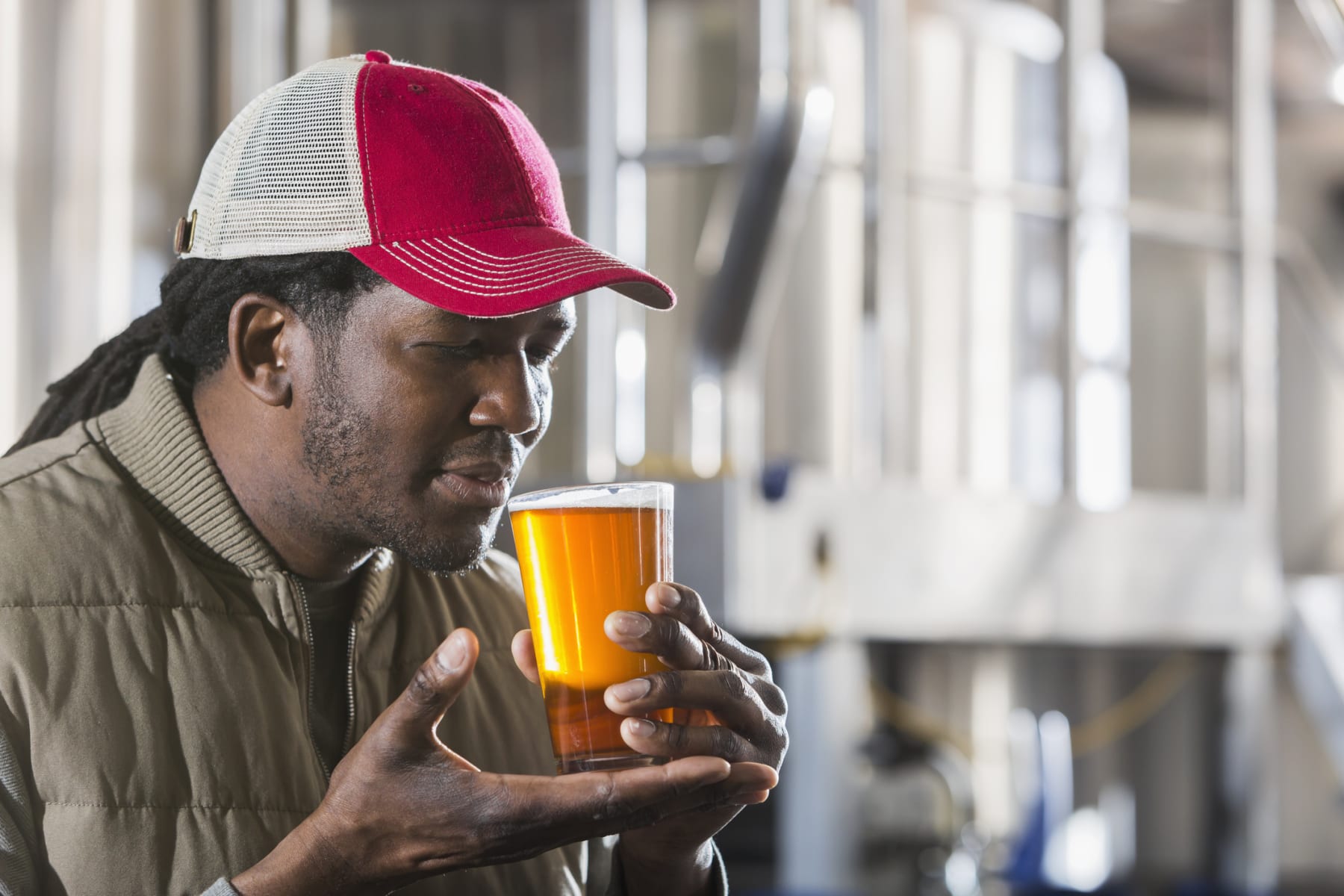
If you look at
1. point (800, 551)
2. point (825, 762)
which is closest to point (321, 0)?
point (800, 551)

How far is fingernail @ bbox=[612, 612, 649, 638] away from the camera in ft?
3.57

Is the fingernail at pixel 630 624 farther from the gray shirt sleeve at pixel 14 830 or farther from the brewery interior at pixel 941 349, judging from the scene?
the brewery interior at pixel 941 349

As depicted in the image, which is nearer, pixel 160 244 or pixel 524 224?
pixel 524 224

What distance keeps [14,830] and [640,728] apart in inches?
18.3

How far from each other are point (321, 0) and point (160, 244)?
151cm

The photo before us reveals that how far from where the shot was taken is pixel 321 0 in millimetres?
4949

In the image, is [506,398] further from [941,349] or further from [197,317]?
[941,349]

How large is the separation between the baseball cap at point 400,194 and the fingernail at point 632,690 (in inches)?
12.2

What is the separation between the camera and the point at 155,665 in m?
1.24

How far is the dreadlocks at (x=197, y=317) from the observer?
1290 millimetres

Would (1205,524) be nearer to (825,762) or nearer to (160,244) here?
(825,762)

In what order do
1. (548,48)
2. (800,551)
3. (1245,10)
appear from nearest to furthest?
(800,551), (548,48), (1245,10)

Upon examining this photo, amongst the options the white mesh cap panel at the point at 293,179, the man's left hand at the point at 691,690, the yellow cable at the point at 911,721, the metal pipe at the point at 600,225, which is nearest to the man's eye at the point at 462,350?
the white mesh cap panel at the point at 293,179

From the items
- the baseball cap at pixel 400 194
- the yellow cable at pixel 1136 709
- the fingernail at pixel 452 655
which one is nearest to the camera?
the fingernail at pixel 452 655
